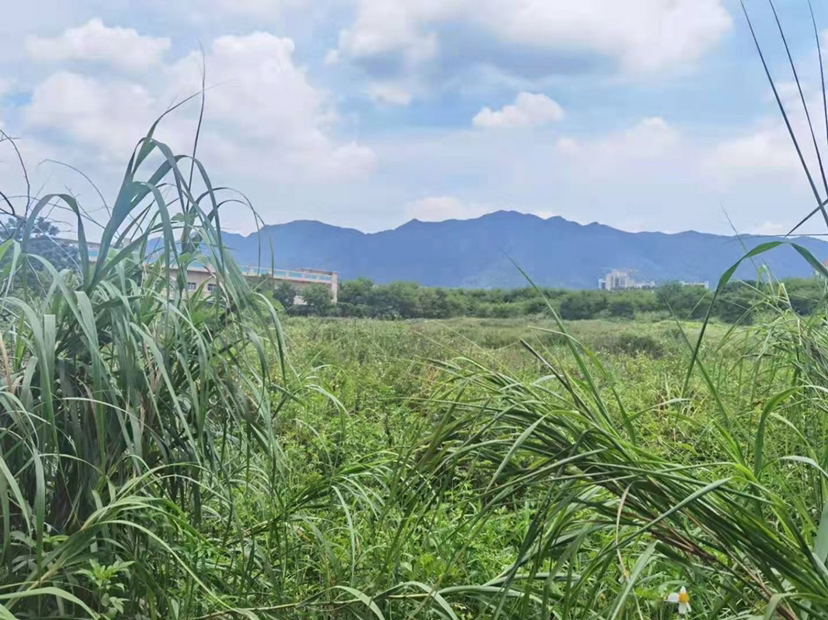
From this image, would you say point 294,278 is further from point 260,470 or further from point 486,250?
point 486,250

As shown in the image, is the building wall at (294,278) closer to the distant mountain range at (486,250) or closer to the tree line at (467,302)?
the tree line at (467,302)

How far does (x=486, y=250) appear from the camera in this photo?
5.93 m

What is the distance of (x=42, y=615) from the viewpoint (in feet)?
2.35

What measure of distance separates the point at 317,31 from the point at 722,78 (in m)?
1.49

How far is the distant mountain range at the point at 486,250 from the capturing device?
17.6ft

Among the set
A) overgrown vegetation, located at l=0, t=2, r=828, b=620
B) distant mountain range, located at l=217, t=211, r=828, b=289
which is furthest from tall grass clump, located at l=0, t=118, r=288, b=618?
distant mountain range, located at l=217, t=211, r=828, b=289

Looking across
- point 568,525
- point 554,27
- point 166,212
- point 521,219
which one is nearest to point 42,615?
point 166,212

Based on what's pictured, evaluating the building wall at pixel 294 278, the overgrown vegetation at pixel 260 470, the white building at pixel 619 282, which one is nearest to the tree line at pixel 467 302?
the white building at pixel 619 282

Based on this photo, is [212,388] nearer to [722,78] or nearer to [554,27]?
[722,78]

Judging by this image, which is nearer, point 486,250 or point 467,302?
point 467,302

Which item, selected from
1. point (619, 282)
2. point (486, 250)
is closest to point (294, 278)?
point (619, 282)

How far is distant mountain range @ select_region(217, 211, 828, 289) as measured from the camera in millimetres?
5363

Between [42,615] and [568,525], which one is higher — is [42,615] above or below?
below

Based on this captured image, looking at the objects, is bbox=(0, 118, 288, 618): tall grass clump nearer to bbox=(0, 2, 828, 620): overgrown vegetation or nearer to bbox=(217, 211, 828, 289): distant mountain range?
bbox=(0, 2, 828, 620): overgrown vegetation
